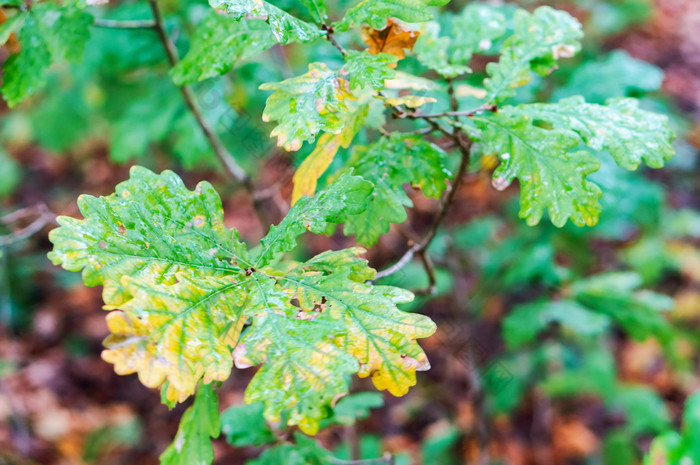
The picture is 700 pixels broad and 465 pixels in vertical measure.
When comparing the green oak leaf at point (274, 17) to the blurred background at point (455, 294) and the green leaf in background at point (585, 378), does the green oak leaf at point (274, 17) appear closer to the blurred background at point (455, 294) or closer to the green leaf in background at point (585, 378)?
the blurred background at point (455, 294)

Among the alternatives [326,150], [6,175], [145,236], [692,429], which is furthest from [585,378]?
[6,175]

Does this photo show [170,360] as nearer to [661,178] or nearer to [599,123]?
[599,123]

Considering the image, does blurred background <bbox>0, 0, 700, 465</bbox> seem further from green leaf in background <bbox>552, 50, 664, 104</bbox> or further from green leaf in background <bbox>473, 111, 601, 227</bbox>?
green leaf in background <bbox>473, 111, 601, 227</bbox>

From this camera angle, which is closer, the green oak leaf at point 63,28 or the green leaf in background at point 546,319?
the green oak leaf at point 63,28

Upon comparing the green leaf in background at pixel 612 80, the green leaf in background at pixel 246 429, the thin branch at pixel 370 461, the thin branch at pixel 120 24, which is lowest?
the thin branch at pixel 370 461

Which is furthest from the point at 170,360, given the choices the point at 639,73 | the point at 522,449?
the point at 522,449

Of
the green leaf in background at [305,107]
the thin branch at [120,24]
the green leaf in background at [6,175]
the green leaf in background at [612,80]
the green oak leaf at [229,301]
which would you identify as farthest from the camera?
the green leaf in background at [6,175]

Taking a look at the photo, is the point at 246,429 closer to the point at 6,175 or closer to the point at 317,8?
the point at 317,8

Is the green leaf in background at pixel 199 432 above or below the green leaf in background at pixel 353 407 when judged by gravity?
above

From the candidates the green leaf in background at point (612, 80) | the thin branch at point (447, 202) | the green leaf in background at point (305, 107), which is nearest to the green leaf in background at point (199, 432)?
the thin branch at point (447, 202)
